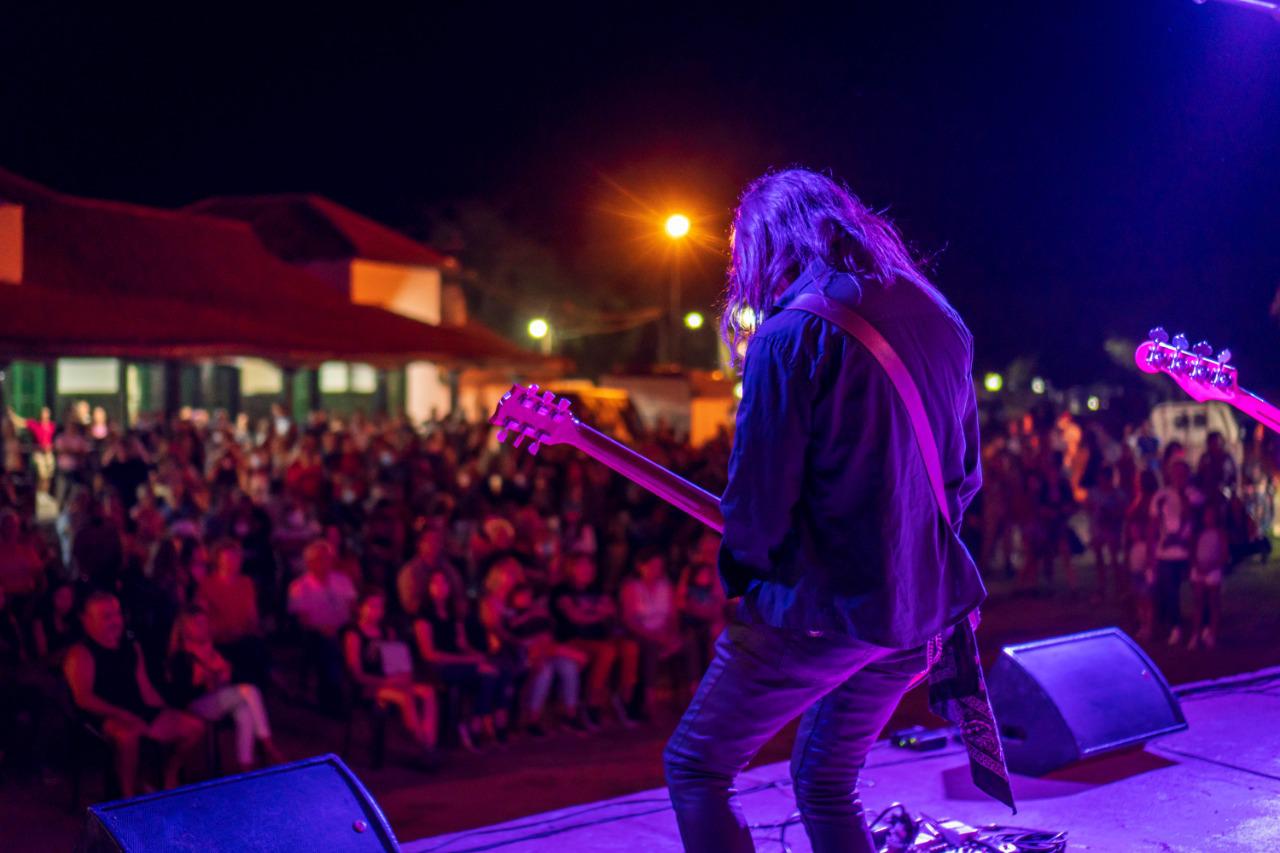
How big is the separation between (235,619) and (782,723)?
541 cm

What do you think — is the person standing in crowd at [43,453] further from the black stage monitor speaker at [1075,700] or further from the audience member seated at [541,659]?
the black stage monitor speaker at [1075,700]

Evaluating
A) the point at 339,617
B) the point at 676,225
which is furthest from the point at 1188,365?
the point at 676,225

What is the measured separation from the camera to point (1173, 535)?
30.8 feet

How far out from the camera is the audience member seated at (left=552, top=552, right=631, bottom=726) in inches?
302

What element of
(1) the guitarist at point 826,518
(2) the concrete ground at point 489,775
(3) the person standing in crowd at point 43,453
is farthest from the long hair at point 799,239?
(3) the person standing in crowd at point 43,453

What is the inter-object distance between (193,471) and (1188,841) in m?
10.3

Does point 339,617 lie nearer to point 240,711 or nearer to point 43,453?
point 240,711

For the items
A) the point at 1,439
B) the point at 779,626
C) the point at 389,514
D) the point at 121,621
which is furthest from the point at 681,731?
the point at 1,439

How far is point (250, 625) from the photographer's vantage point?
7.09 m

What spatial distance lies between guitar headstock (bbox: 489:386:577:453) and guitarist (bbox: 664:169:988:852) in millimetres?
529

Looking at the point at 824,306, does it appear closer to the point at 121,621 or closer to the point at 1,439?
the point at 121,621

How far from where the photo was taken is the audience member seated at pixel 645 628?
306 inches

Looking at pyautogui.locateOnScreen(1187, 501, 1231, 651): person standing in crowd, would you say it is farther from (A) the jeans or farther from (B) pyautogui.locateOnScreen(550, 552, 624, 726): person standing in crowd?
(A) the jeans

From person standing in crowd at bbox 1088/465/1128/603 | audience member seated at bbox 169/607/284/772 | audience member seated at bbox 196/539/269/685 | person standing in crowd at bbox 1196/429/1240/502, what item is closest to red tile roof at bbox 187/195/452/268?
person standing in crowd at bbox 1088/465/1128/603
